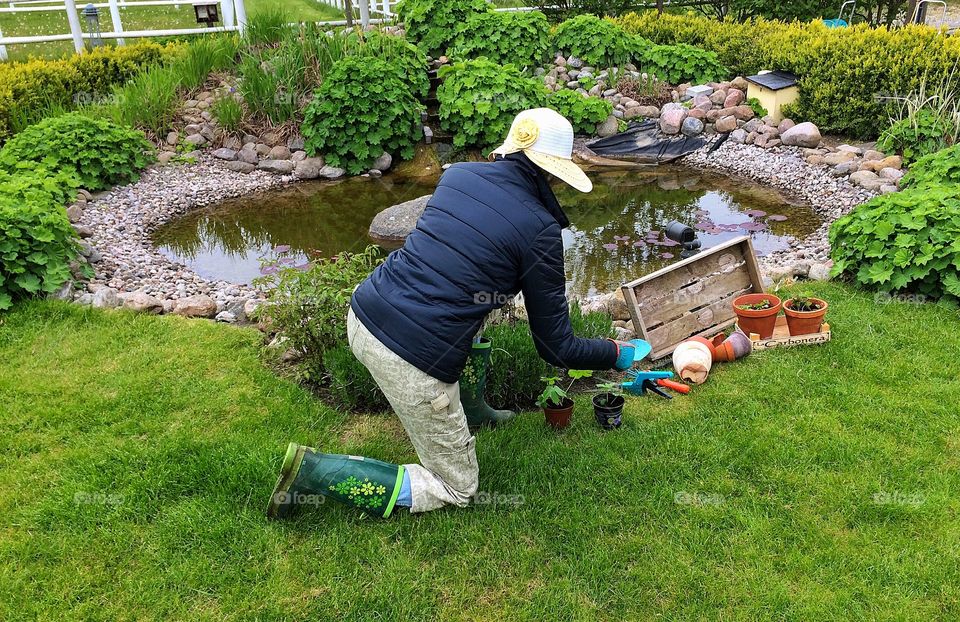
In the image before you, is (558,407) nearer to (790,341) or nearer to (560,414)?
(560,414)

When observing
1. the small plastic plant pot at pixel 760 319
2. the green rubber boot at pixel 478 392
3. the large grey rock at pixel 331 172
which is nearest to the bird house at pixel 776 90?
the large grey rock at pixel 331 172

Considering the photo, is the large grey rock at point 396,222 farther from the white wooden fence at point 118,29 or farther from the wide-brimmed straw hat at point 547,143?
the white wooden fence at point 118,29

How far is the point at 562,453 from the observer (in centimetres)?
331

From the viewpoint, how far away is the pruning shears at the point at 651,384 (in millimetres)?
3797

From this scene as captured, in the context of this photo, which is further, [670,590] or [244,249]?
[244,249]

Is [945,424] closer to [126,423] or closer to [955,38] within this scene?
[126,423]

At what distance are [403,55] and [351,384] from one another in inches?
279

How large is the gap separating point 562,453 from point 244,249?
15.5 feet

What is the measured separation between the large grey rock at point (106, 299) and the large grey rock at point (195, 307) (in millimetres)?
381

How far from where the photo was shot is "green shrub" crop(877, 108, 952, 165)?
7.22 m

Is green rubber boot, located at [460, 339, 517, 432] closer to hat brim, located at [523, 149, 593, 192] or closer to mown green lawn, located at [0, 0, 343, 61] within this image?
A: hat brim, located at [523, 149, 593, 192]

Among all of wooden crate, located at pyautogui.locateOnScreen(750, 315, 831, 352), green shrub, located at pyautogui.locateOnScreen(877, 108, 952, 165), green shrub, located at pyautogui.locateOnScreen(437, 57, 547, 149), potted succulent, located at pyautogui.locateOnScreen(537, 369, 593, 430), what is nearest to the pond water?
green shrub, located at pyautogui.locateOnScreen(437, 57, 547, 149)

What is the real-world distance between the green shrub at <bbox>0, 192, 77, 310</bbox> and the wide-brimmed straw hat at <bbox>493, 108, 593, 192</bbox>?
145 inches

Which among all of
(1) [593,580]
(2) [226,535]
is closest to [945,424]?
(1) [593,580]
